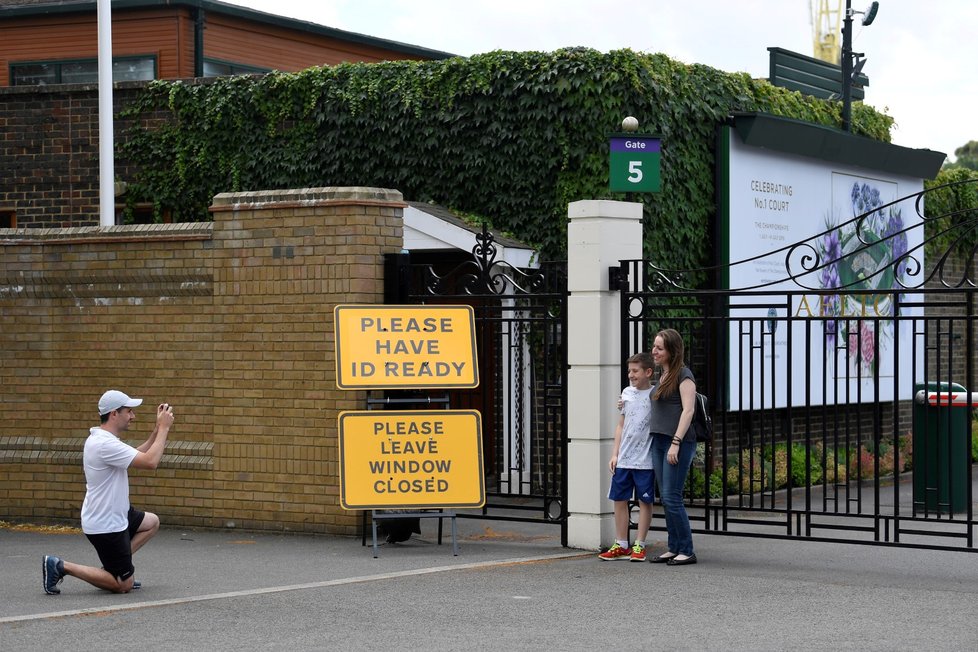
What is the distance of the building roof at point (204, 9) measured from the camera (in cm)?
2398

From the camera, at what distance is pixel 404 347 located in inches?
464

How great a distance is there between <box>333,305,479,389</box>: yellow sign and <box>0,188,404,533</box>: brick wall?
0.43 metres

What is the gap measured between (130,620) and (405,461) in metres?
3.38

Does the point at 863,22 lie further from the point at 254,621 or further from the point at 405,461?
the point at 254,621

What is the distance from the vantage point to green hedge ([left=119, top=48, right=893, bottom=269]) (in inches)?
653

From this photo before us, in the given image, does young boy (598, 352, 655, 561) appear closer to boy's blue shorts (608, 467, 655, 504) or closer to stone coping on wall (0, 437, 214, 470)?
boy's blue shorts (608, 467, 655, 504)

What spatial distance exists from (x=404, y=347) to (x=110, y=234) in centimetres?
333

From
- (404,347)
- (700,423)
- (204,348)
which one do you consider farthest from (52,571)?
(700,423)

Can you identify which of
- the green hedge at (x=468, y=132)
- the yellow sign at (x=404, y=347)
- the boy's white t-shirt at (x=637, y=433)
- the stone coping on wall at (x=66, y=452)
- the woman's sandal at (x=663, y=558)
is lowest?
the woman's sandal at (x=663, y=558)

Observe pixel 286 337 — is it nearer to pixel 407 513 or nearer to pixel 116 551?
pixel 407 513

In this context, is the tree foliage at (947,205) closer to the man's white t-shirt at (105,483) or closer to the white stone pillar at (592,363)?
the white stone pillar at (592,363)

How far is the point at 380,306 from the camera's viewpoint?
11.8 m

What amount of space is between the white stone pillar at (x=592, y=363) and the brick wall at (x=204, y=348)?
1.75 meters

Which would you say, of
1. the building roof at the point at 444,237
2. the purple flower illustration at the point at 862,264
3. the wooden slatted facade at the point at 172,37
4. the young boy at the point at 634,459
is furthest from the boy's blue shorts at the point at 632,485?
the wooden slatted facade at the point at 172,37
